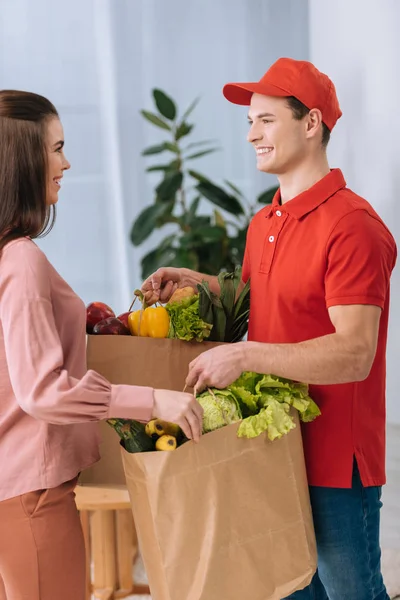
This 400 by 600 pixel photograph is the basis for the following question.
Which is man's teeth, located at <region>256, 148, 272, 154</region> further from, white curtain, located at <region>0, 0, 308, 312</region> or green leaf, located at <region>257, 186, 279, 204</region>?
white curtain, located at <region>0, 0, 308, 312</region>

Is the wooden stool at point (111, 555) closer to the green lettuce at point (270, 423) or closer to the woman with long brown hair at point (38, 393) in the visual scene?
the woman with long brown hair at point (38, 393)

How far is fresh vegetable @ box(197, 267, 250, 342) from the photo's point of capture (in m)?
1.78

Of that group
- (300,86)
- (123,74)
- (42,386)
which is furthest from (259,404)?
(123,74)

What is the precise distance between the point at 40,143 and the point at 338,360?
0.69 m

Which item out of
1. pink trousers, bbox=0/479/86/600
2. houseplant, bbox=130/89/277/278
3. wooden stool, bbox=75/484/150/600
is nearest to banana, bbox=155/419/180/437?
pink trousers, bbox=0/479/86/600

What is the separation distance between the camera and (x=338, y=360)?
147 centimetres

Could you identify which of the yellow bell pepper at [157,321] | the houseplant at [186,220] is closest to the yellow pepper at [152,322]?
the yellow bell pepper at [157,321]

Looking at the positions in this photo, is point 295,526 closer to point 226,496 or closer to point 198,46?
point 226,496

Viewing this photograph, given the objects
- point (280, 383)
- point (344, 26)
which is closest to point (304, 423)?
point (280, 383)

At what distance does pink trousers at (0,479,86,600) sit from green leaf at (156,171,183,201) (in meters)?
2.60

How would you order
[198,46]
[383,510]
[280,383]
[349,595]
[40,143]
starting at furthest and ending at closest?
[198,46]
[383,510]
[349,595]
[280,383]
[40,143]

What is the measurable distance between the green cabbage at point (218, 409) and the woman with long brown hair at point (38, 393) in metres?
0.07

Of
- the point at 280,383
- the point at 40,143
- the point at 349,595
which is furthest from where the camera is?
the point at 349,595

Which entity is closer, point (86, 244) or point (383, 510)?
point (383, 510)
